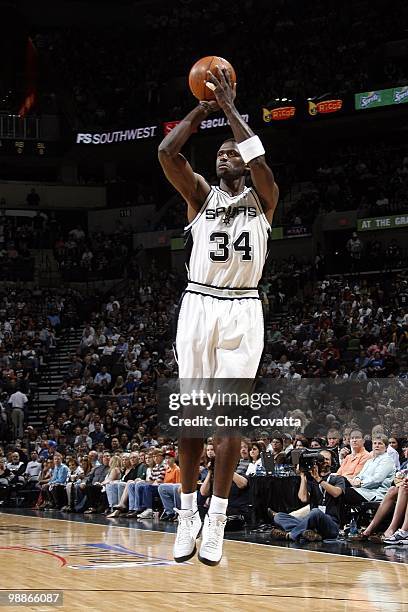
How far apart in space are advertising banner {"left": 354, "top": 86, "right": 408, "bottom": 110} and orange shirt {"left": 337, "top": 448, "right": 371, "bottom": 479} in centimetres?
1576

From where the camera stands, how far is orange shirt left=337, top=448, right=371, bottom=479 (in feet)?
37.3

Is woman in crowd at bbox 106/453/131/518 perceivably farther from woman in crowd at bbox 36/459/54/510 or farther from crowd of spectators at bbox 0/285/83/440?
crowd of spectators at bbox 0/285/83/440

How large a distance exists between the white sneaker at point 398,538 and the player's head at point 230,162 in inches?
248

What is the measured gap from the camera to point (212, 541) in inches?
199

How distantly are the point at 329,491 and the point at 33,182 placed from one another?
23.0 metres

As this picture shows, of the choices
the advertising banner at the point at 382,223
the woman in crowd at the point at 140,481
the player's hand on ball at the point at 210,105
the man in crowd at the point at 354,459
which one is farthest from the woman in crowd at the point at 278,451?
the advertising banner at the point at 382,223

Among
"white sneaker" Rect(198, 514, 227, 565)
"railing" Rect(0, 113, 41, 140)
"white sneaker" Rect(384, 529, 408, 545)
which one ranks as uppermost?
"railing" Rect(0, 113, 41, 140)

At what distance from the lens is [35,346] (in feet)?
80.9

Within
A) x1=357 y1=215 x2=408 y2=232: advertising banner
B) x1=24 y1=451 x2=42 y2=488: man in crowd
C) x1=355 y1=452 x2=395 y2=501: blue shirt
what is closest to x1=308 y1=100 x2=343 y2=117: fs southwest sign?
x1=357 y1=215 x2=408 y2=232: advertising banner

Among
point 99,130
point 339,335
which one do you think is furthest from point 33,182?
point 339,335

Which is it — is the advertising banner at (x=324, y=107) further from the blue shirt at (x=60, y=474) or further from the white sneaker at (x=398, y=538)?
the white sneaker at (x=398, y=538)

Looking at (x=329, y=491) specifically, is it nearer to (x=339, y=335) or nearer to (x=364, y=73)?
(x=339, y=335)

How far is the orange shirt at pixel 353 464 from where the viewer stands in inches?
447

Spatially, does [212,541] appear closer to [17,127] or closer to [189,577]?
[189,577]
